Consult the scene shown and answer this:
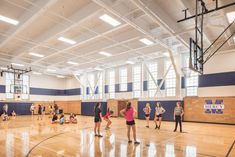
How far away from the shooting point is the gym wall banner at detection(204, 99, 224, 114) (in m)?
14.5

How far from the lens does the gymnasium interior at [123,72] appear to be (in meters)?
7.34

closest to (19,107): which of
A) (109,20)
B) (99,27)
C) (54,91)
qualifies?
(54,91)

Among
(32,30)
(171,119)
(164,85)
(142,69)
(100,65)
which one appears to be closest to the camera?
(32,30)

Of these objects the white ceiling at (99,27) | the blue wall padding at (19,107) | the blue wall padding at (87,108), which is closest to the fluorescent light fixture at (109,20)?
the white ceiling at (99,27)

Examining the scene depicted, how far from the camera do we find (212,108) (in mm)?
14875

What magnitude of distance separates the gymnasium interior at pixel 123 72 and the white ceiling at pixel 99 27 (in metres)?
0.05

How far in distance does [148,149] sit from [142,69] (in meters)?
13.9

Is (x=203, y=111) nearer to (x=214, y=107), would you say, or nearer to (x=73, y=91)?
(x=214, y=107)

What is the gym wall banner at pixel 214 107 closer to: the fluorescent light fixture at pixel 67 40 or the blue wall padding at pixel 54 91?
the fluorescent light fixture at pixel 67 40

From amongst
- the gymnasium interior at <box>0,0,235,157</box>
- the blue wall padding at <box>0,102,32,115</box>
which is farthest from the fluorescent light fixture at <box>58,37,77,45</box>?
the blue wall padding at <box>0,102,32,115</box>

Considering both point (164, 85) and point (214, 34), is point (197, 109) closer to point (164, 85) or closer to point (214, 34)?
point (164, 85)

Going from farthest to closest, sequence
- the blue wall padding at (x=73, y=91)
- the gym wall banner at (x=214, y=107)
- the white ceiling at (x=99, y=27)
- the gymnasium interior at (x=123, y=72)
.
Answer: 1. the blue wall padding at (x=73, y=91)
2. the gym wall banner at (x=214, y=107)
3. the white ceiling at (x=99, y=27)
4. the gymnasium interior at (x=123, y=72)

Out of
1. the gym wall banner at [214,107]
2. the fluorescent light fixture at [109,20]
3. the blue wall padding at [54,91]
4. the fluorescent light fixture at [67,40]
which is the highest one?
the fluorescent light fixture at [109,20]

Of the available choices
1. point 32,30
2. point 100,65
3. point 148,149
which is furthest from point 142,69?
point 148,149
